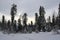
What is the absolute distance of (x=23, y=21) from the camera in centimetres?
7338

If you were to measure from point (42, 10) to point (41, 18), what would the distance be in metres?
3.56

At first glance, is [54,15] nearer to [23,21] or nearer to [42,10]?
[23,21]

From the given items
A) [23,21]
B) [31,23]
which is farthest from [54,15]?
[23,21]

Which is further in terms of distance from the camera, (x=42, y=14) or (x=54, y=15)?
(x=54, y=15)

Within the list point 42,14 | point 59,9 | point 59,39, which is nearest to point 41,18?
point 42,14

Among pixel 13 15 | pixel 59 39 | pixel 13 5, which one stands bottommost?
pixel 59 39

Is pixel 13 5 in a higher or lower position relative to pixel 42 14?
higher

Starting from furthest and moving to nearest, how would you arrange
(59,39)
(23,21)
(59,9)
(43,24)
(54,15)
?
1. (54,15)
2. (23,21)
3. (59,9)
4. (43,24)
5. (59,39)

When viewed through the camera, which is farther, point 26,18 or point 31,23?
point 31,23

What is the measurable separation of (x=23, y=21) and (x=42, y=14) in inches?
733

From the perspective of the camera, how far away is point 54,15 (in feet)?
270

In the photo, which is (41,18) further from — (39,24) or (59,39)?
(59,39)

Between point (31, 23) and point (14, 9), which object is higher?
point (14, 9)

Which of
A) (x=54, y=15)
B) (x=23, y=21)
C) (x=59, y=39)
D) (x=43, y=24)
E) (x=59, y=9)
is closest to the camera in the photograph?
(x=59, y=39)
